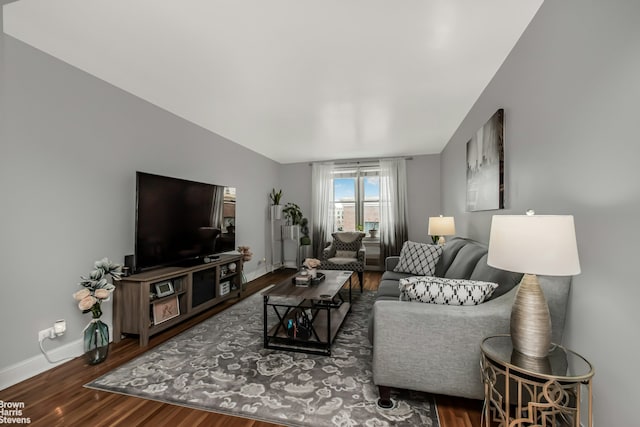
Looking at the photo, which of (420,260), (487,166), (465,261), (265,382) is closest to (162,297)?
(265,382)

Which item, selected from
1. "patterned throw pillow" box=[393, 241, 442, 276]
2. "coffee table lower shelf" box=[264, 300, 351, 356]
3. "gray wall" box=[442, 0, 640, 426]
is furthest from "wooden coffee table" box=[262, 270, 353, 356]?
"gray wall" box=[442, 0, 640, 426]

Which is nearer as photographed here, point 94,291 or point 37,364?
point 37,364

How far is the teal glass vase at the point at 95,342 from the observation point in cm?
212

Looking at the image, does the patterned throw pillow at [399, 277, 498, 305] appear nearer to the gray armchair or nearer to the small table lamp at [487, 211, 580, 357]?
the small table lamp at [487, 211, 580, 357]

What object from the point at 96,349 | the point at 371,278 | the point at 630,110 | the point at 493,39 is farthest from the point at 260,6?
the point at 371,278

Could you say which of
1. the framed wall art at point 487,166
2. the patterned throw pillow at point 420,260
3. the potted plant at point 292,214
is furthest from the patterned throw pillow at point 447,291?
the potted plant at point 292,214

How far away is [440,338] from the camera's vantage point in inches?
59.7

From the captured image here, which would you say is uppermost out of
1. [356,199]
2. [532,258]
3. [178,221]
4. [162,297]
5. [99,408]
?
[356,199]

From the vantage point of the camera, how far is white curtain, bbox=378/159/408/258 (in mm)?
5652

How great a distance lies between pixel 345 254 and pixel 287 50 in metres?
3.48

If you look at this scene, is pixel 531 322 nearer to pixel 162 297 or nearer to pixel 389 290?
pixel 389 290

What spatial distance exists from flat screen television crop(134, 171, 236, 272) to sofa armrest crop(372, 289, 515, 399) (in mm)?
2315

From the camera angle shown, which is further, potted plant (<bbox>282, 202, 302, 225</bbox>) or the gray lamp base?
potted plant (<bbox>282, 202, 302, 225</bbox>)

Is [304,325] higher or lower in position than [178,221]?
lower
